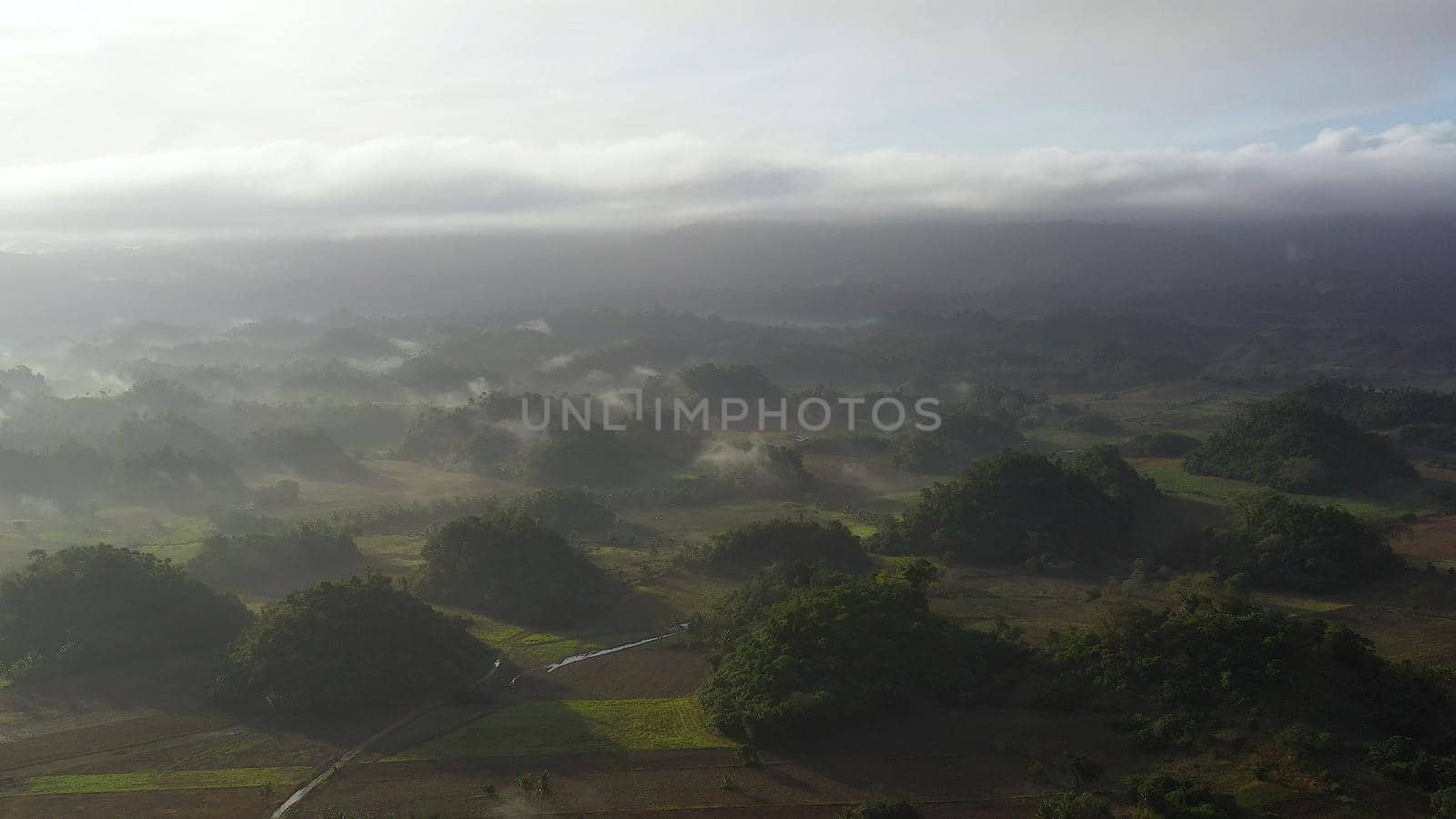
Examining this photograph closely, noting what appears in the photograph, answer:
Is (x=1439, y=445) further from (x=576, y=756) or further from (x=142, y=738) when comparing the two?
(x=142, y=738)

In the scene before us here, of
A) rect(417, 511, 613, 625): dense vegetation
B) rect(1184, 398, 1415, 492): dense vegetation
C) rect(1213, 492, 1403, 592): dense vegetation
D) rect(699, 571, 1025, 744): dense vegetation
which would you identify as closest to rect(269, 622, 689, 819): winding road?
rect(417, 511, 613, 625): dense vegetation

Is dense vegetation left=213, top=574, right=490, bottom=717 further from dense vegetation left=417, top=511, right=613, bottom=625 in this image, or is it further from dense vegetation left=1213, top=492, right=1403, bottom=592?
dense vegetation left=1213, top=492, right=1403, bottom=592

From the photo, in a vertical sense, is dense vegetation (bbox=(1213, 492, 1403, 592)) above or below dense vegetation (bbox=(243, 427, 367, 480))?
below

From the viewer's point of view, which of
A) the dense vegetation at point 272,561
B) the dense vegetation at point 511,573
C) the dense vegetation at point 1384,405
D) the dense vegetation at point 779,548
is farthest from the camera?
the dense vegetation at point 1384,405

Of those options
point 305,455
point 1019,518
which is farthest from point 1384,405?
point 305,455

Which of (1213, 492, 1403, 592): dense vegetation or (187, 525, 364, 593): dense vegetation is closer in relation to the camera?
(1213, 492, 1403, 592): dense vegetation

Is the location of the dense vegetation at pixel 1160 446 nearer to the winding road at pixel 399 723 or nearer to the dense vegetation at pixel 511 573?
the dense vegetation at pixel 511 573

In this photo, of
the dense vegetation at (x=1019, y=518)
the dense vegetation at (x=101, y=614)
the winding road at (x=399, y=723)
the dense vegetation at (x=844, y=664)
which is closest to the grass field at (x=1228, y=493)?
the dense vegetation at (x=1019, y=518)
